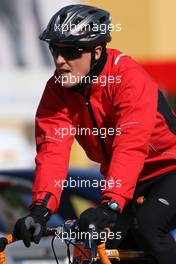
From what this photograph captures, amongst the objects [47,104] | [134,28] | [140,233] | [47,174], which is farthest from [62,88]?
[134,28]

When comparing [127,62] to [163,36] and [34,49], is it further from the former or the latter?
[163,36]

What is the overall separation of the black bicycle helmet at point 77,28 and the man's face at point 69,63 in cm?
6

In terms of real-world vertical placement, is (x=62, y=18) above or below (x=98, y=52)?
above

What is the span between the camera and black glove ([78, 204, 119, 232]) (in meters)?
4.96

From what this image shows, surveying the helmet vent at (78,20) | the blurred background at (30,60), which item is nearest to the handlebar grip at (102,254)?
the helmet vent at (78,20)

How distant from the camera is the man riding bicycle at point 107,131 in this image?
5.38m

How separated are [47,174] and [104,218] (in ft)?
2.51

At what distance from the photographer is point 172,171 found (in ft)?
18.7

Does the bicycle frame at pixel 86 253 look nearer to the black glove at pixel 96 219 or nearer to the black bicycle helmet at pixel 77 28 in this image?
the black glove at pixel 96 219

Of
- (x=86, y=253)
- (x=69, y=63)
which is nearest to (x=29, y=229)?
(x=86, y=253)

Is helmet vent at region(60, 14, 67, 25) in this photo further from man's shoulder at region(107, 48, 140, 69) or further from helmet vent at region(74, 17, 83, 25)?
man's shoulder at region(107, 48, 140, 69)

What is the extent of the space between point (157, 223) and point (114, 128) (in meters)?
0.63

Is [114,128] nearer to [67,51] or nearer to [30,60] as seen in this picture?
[67,51]

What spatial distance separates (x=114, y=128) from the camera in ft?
18.7
